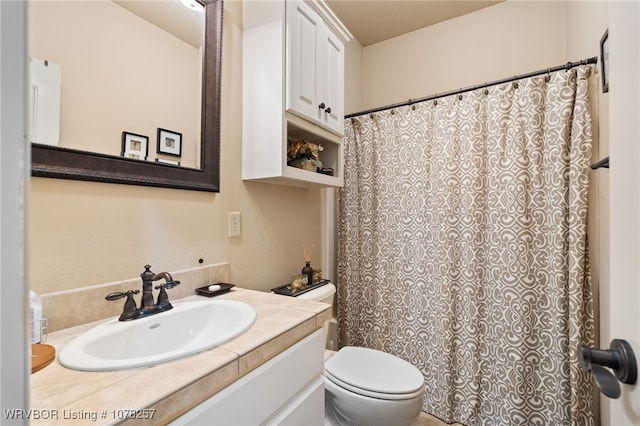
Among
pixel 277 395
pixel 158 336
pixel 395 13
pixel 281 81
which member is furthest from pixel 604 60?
pixel 158 336

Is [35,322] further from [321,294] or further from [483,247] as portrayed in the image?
[483,247]

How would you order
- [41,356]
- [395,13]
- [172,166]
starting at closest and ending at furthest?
[41,356] < [172,166] < [395,13]

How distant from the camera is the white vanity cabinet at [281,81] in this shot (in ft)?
4.39

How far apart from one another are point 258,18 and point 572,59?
1.76m

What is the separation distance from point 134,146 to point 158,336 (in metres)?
0.65

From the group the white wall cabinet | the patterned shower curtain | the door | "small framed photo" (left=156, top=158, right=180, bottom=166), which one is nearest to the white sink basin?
"small framed photo" (left=156, top=158, right=180, bottom=166)

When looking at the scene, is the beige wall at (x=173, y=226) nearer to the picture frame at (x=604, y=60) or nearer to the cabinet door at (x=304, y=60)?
the cabinet door at (x=304, y=60)

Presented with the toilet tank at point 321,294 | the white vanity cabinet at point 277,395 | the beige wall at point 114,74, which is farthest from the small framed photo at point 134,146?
the toilet tank at point 321,294

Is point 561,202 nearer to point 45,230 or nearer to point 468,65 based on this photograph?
point 468,65

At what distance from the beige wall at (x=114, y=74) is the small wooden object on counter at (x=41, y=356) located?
1.84 feet

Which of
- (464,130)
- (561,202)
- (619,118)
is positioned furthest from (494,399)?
(619,118)

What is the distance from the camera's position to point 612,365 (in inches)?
18.4

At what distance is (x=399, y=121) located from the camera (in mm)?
1908

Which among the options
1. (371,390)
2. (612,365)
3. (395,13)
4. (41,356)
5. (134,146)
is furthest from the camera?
(395,13)
